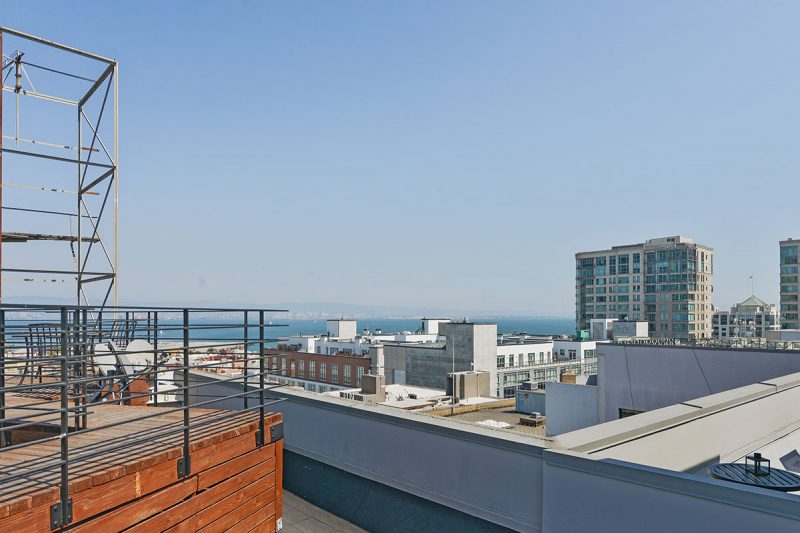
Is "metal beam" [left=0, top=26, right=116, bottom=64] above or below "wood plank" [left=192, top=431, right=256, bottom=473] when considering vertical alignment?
above

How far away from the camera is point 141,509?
11.8 ft

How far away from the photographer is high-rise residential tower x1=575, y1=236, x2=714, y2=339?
10538 centimetres

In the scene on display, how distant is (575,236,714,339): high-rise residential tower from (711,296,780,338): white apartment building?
9.53 metres

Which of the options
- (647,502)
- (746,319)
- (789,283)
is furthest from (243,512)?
(746,319)

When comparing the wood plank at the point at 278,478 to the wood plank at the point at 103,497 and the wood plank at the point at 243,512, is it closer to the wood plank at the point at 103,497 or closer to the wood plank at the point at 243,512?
the wood plank at the point at 243,512

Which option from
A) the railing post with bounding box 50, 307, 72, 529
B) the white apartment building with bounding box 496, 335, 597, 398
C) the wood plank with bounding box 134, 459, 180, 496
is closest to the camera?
the railing post with bounding box 50, 307, 72, 529

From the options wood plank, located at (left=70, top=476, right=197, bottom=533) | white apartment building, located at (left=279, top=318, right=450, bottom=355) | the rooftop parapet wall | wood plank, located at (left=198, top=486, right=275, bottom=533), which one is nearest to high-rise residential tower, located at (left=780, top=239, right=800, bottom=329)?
white apartment building, located at (left=279, top=318, right=450, bottom=355)

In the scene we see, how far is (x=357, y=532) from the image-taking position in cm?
643

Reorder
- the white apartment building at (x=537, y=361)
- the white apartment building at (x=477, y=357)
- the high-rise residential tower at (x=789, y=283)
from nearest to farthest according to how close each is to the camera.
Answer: the white apartment building at (x=477, y=357)
the white apartment building at (x=537, y=361)
the high-rise residential tower at (x=789, y=283)

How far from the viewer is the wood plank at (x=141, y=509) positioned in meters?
3.31

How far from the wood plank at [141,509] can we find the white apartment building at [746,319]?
431ft

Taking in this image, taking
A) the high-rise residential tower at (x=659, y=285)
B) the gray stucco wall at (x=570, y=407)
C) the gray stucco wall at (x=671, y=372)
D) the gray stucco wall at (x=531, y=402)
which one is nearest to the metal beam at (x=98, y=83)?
the gray stucco wall at (x=671, y=372)

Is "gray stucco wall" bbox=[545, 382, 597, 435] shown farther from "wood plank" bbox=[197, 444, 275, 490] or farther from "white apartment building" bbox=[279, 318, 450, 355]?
"white apartment building" bbox=[279, 318, 450, 355]

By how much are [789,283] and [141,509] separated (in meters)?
129
